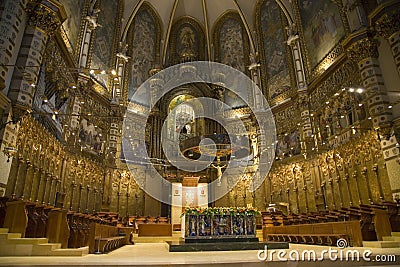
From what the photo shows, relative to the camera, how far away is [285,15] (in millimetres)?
22906

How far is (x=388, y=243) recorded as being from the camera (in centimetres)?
834

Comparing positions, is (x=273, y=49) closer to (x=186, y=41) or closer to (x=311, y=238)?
(x=186, y=41)

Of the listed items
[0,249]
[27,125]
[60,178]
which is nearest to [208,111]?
[60,178]

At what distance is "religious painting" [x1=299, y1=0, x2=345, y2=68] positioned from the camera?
17.6 meters

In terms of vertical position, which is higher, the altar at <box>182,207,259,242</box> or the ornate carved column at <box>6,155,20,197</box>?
the ornate carved column at <box>6,155,20,197</box>

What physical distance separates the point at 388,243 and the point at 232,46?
2329 cm

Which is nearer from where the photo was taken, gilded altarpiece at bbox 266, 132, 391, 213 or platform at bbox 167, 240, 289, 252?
platform at bbox 167, 240, 289, 252

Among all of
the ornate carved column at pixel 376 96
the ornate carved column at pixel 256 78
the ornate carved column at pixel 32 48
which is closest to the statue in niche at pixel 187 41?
the ornate carved column at pixel 256 78

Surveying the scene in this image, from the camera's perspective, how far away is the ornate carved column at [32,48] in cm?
1006

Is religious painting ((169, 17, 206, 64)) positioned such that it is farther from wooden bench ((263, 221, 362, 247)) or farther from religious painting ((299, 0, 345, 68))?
wooden bench ((263, 221, 362, 247))

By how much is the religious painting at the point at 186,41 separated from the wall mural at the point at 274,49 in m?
6.85

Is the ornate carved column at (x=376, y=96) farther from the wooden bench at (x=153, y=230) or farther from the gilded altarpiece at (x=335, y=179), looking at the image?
the wooden bench at (x=153, y=230)

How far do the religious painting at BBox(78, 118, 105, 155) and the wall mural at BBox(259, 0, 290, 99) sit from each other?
14328 mm

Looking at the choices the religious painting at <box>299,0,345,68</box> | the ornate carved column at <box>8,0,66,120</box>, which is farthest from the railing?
the religious painting at <box>299,0,345,68</box>
